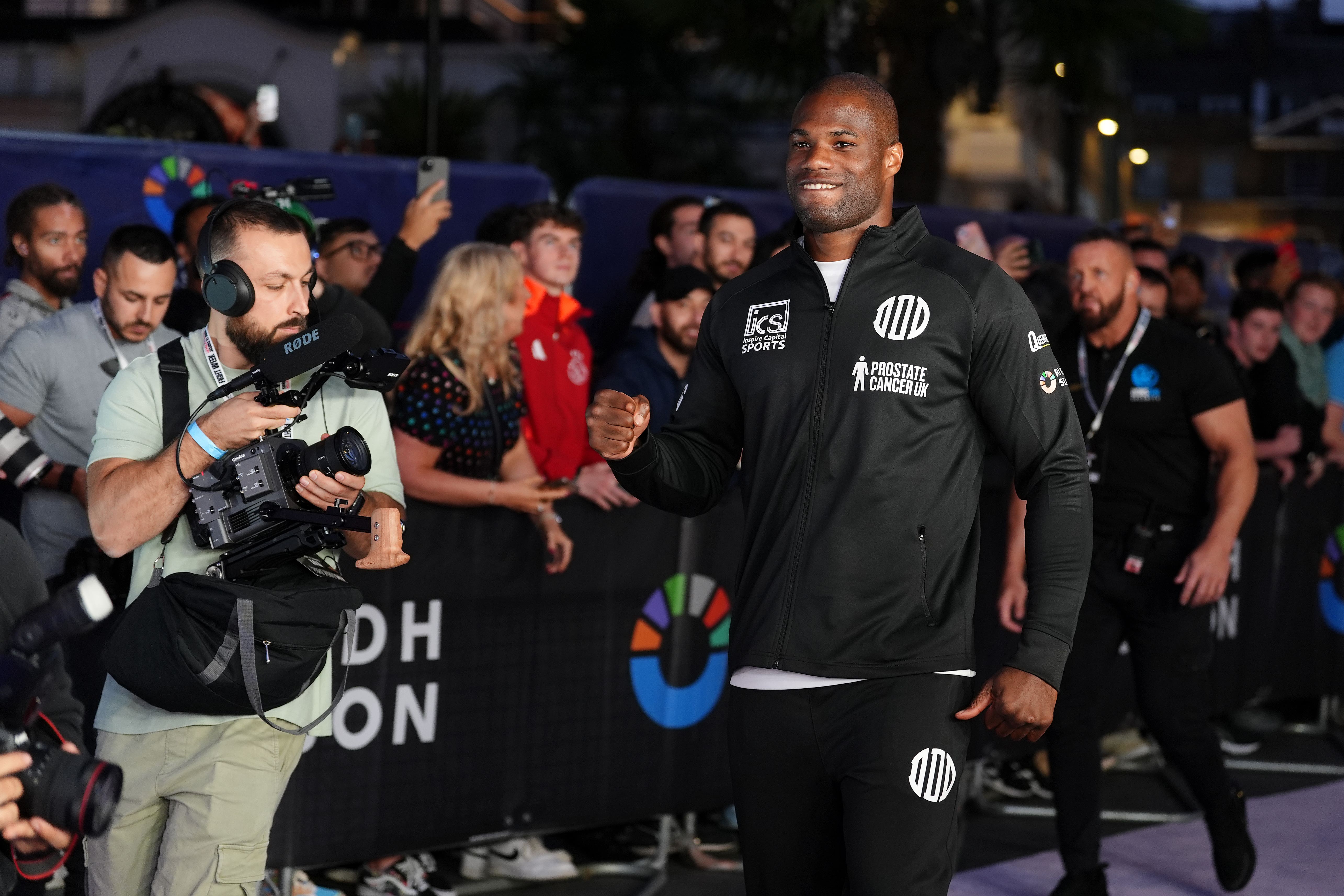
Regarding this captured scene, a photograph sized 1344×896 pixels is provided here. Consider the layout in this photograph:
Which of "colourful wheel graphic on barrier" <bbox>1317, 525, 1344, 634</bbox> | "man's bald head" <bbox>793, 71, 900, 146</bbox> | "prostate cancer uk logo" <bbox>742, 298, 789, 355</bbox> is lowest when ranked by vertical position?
"colourful wheel graphic on barrier" <bbox>1317, 525, 1344, 634</bbox>

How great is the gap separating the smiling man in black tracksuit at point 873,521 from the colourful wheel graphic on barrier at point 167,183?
4188 mm

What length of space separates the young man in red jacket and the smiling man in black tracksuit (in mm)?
2367

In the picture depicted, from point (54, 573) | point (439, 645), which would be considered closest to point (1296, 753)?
point (439, 645)

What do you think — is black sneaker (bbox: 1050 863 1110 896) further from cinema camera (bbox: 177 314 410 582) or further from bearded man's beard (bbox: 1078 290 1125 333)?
cinema camera (bbox: 177 314 410 582)

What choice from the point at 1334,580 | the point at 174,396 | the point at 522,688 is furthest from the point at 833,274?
the point at 1334,580

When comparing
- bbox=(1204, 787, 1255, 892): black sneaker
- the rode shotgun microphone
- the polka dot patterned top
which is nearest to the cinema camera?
the rode shotgun microphone

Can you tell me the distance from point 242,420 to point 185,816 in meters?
0.88

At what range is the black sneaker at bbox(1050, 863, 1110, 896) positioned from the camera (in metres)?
5.39

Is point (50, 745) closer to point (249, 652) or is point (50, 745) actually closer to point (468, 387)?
point (249, 652)

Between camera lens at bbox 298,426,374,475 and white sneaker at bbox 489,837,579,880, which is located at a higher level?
camera lens at bbox 298,426,374,475

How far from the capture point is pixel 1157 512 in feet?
19.0

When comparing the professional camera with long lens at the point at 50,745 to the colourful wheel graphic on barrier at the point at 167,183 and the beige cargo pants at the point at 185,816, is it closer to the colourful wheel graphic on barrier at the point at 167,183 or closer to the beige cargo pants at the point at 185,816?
the beige cargo pants at the point at 185,816

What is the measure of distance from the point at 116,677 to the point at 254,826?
1.44 feet

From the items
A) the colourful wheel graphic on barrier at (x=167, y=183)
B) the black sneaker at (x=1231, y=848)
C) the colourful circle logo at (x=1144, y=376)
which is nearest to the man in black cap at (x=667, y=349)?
the colourful circle logo at (x=1144, y=376)
